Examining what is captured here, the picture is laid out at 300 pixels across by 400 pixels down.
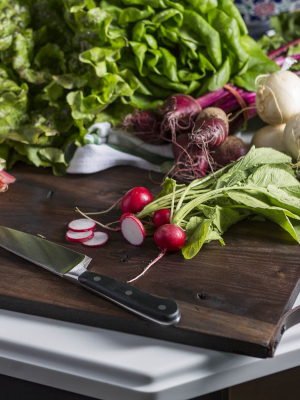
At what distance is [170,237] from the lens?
0.87 meters

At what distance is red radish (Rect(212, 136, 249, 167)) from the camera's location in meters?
1.22

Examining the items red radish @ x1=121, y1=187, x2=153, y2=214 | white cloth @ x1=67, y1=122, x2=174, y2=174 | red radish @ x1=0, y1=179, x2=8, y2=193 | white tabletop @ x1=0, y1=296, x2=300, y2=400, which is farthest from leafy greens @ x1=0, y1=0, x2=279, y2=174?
white tabletop @ x1=0, y1=296, x2=300, y2=400

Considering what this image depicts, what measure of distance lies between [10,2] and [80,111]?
0.37 meters

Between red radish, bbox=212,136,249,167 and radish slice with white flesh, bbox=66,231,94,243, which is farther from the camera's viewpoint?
red radish, bbox=212,136,249,167

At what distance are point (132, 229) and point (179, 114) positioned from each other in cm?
47

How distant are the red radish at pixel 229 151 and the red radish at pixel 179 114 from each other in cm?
12

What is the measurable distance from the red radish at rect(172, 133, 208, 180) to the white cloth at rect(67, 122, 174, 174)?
4.2 inches

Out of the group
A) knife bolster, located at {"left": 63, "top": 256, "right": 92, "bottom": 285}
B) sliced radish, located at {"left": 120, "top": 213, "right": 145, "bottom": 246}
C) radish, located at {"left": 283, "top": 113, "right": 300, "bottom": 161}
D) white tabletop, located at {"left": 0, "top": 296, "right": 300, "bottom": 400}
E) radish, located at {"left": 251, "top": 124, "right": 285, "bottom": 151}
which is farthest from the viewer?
radish, located at {"left": 251, "top": 124, "right": 285, "bottom": 151}

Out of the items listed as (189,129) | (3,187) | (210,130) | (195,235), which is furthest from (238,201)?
(3,187)

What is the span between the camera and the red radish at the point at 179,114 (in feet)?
4.13

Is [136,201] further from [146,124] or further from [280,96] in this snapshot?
[280,96]

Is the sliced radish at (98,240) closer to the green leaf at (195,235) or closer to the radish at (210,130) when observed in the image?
the green leaf at (195,235)

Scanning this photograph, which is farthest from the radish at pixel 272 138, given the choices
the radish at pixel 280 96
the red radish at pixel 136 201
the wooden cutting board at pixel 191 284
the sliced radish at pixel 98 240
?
the sliced radish at pixel 98 240

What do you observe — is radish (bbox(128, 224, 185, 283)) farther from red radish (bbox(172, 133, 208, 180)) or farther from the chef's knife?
red radish (bbox(172, 133, 208, 180))
